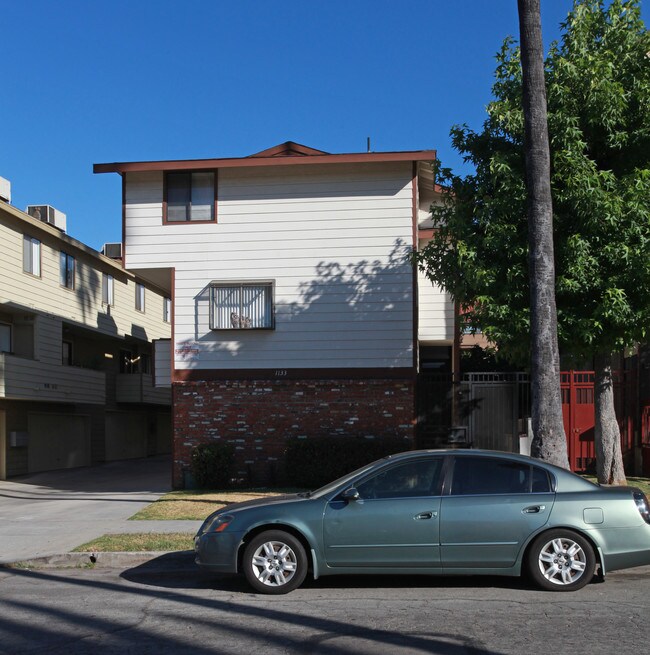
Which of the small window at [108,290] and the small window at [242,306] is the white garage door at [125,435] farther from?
the small window at [242,306]

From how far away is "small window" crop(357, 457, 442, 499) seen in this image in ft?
26.3

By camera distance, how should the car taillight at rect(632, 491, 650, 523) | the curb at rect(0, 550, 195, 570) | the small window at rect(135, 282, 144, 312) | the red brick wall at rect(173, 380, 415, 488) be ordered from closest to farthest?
the car taillight at rect(632, 491, 650, 523), the curb at rect(0, 550, 195, 570), the red brick wall at rect(173, 380, 415, 488), the small window at rect(135, 282, 144, 312)

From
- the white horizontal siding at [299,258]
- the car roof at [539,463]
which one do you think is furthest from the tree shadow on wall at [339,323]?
the car roof at [539,463]

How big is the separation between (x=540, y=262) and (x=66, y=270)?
19.5 metres

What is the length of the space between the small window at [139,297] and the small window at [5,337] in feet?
28.7

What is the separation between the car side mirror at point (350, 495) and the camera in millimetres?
7934

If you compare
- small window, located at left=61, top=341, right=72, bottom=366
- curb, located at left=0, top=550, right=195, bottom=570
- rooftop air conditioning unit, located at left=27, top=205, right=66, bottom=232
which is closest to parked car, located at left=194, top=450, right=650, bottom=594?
curb, located at left=0, top=550, right=195, bottom=570

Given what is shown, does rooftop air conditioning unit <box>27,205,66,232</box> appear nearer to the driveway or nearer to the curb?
the driveway

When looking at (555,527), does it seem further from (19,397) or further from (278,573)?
(19,397)

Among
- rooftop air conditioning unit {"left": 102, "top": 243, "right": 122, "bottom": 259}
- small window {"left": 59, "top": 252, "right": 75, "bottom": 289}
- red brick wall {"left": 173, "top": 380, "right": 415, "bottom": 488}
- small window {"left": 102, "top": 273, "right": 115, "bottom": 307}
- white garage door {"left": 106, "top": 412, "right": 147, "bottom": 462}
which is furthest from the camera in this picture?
rooftop air conditioning unit {"left": 102, "top": 243, "right": 122, "bottom": 259}

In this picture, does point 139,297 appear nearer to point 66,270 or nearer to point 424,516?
point 66,270

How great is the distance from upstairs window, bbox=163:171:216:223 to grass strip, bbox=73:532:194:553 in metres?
8.90

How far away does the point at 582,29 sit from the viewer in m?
13.9

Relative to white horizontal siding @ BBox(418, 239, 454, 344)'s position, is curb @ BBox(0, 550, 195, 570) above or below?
below
